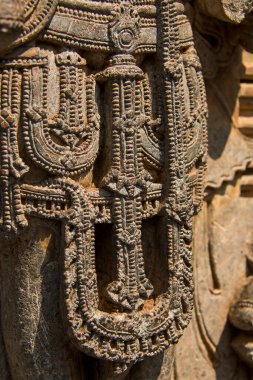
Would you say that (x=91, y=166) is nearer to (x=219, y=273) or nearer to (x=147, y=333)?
(x=147, y=333)

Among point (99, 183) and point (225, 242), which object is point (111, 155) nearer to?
point (99, 183)

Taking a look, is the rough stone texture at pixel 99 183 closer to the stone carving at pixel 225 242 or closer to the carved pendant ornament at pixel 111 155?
the carved pendant ornament at pixel 111 155

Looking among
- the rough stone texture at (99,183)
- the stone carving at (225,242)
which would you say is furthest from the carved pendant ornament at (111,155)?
the stone carving at (225,242)

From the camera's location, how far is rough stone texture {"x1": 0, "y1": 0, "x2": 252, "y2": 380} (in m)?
2.09

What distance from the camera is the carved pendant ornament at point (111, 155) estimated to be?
209cm

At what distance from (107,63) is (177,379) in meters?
1.11

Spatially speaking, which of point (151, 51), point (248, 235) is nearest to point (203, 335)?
point (248, 235)

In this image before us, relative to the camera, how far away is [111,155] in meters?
2.20

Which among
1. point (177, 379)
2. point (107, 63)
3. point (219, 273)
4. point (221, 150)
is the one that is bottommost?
point (177, 379)

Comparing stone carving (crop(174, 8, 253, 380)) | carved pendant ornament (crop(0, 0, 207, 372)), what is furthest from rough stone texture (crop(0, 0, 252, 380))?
stone carving (crop(174, 8, 253, 380))

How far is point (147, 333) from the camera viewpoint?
2248 mm

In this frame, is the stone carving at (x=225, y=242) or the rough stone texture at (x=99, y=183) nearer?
the rough stone texture at (x=99, y=183)

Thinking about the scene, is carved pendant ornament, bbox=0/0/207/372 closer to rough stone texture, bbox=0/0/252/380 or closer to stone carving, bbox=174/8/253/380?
rough stone texture, bbox=0/0/252/380

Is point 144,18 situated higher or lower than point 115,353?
higher
